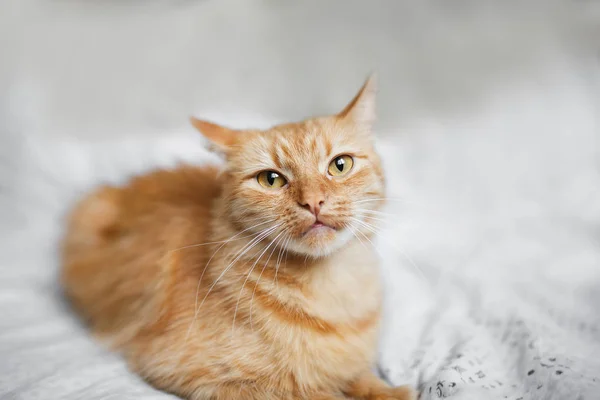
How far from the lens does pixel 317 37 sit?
8.55ft

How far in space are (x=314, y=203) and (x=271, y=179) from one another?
0.61ft

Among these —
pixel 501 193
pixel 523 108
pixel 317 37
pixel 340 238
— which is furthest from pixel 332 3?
pixel 340 238

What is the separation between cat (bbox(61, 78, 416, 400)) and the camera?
1380mm

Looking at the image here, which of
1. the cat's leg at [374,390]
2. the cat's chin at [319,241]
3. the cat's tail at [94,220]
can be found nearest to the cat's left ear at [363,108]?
the cat's chin at [319,241]

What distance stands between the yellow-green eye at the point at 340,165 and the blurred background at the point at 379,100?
30.0 inches

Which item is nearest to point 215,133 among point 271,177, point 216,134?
point 216,134

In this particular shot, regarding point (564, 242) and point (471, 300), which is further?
point (564, 242)

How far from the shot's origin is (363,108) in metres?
1.60

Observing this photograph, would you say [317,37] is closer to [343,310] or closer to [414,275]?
[414,275]

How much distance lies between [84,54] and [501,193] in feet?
6.30

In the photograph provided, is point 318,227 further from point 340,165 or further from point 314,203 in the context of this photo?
point 340,165

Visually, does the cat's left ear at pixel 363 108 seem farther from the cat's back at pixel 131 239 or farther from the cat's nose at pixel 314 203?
the cat's back at pixel 131 239

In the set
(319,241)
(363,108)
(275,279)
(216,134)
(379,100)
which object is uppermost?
(379,100)

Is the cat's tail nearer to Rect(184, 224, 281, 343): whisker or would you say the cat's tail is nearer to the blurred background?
the blurred background
